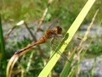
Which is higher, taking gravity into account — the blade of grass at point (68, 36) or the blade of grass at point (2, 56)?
the blade of grass at point (68, 36)

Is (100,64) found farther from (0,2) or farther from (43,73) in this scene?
(0,2)

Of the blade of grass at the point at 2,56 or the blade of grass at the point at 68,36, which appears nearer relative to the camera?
the blade of grass at the point at 68,36

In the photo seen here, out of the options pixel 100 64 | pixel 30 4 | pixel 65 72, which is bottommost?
pixel 100 64

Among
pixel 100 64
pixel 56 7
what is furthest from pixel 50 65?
pixel 56 7

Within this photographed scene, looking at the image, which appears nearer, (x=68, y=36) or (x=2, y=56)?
(x=68, y=36)

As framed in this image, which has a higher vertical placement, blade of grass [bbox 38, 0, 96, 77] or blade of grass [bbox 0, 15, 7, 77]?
blade of grass [bbox 38, 0, 96, 77]

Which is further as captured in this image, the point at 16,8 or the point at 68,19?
the point at 16,8

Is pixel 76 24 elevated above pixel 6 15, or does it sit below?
above

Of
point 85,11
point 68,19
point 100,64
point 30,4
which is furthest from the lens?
point 30,4

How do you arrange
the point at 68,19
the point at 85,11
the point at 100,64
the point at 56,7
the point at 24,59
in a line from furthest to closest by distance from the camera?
the point at 56,7 < the point at 68,19 < the point at 100,64 < the point at 24,59 < the point at 85,11

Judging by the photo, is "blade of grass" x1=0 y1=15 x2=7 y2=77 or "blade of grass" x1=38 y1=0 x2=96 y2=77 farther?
"blade of grass" x1=0 y1=15 x2=7 y2=77

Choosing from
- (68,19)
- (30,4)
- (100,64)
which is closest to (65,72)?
(100,64)
